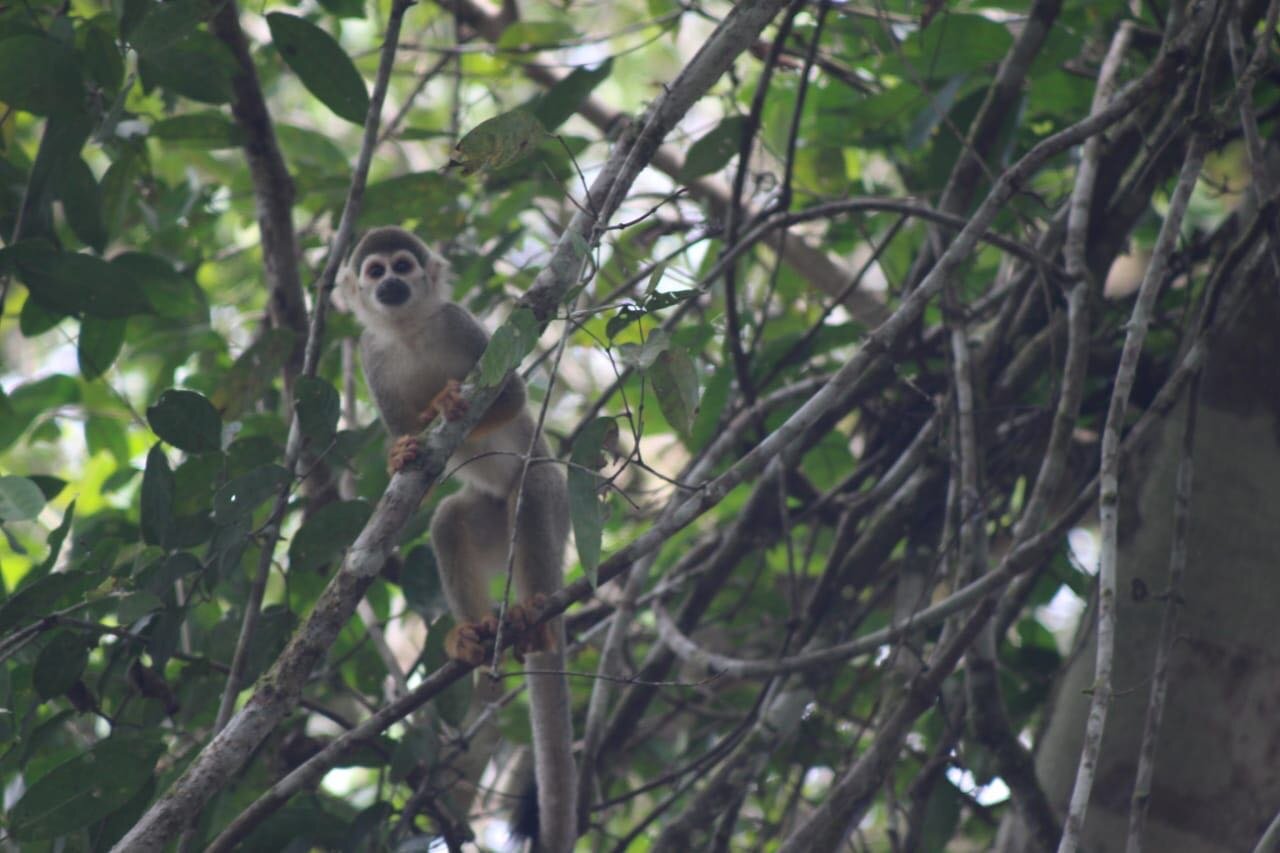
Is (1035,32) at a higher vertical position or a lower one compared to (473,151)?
higher

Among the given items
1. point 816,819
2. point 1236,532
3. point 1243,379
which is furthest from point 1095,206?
point 816,819

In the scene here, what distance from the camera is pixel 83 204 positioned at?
3627mm

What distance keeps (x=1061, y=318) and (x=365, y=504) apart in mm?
2150

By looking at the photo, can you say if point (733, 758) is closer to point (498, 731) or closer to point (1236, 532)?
point (498, 731)

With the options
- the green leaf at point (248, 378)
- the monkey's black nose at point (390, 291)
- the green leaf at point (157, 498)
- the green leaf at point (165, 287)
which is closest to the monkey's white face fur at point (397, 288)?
the monkey's black nose at point (390, 291)

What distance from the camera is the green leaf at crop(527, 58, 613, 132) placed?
13.1 ft

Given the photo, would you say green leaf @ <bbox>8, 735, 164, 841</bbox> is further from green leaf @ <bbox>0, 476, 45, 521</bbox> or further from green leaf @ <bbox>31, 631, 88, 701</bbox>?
green leaf @ <bbox>0, 476, 45, 521</bbox>

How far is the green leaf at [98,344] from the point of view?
379cm

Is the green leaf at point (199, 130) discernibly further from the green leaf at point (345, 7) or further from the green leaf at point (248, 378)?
the green leaf at point (248, 378)

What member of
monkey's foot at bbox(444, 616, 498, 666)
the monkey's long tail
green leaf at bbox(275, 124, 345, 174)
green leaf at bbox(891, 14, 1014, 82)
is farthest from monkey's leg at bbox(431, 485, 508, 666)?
green leaf at bbox(891, 14, 1014, 82)

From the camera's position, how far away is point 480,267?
4.52 m

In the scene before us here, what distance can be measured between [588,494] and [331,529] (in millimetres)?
1127

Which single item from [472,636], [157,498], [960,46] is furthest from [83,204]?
[960,46]

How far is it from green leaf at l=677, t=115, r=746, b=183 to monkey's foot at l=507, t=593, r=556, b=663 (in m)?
1.48
